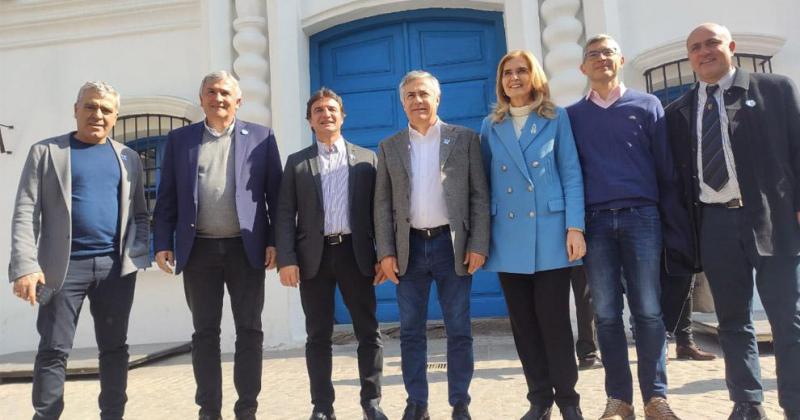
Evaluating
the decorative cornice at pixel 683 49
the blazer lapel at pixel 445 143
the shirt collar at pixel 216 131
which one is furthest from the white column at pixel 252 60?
the decorative cornice at pixel 683 49

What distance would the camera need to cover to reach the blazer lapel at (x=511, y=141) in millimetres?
2850

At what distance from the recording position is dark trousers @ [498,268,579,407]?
2.74 meters

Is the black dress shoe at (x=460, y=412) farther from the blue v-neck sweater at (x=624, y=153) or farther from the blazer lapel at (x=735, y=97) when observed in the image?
the blazer lapel at (x=735, y=97)

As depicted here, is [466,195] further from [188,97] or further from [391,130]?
[188,97]

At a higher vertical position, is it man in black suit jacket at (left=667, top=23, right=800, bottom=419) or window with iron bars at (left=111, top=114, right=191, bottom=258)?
window with iron bars at (left=111, top=114, right=191, bottom=258)

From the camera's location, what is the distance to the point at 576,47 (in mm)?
5535

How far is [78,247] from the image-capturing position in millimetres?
2951

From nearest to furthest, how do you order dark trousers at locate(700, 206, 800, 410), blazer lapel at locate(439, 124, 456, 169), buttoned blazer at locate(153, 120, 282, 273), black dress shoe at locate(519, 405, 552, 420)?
dark trousers at locate(700, 206, 800, 410) < black dress shoe at locate(519, 405, 552, 420) < blazer lapel at locate(439, 124, 456, 169) < buttoned blazer at locate(153, 120, 282, 273)

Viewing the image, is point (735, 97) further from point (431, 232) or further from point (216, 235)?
point (216, 235)

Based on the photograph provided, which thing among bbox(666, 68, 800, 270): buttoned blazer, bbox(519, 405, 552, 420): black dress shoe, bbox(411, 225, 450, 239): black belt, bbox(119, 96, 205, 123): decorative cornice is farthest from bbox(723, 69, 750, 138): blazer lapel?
bbox(119, 96, 205, 123): decorative cornice

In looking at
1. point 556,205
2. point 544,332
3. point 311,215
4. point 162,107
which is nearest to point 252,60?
point 162,107

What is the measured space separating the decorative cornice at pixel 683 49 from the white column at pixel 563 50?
0.64 metres

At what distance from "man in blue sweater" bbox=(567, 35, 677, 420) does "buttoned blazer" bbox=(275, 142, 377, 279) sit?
112 cm

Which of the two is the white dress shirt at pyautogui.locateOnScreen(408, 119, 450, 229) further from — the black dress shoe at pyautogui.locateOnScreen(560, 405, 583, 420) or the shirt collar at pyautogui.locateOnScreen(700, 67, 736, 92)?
the shirt collar at pyautogui.locateOnScreen(700, 67, 736, 92)
